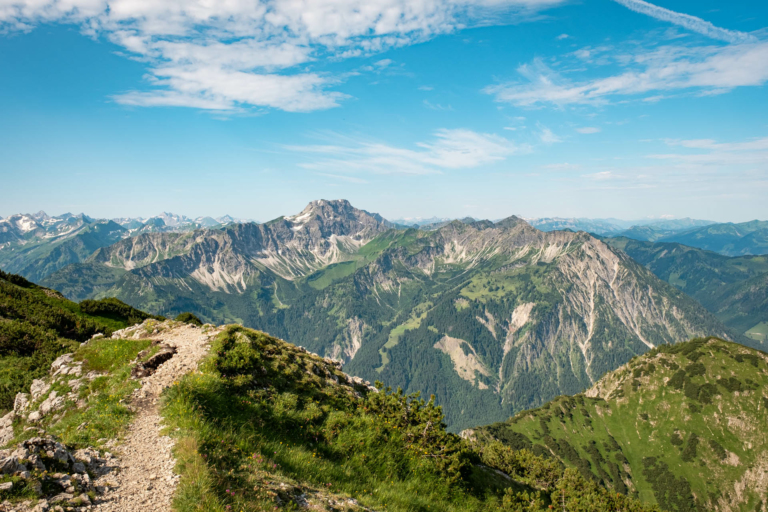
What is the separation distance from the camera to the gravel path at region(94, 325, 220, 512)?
10227 mm

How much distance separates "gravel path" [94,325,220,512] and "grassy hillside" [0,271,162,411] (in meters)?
16.4

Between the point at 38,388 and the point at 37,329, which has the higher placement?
the point at 38,388

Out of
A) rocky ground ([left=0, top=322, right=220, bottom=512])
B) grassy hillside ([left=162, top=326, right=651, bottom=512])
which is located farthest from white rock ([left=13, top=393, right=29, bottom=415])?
grassy hillside ([left=162, top=326, right=651, bottom=512])

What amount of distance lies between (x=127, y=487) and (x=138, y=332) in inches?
962

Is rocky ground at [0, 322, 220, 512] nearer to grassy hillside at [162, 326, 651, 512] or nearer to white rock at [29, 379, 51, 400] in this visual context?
grassy hillside at [162, 326, 651, 512]

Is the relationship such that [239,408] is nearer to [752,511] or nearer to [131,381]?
[131,381]

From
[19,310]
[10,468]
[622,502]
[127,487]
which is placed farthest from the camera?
[622,502]

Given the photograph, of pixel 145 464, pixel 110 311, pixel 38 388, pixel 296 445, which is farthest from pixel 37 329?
pixel 296 445

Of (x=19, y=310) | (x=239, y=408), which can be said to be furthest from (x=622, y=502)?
(x=19, y=310)

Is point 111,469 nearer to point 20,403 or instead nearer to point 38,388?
point 38,388

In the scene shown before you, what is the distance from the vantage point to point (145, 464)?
476 inches

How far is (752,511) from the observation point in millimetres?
189375

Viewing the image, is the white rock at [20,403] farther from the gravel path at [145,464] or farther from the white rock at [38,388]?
the gravel path at [145,464]

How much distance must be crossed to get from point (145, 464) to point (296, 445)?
273 inches
